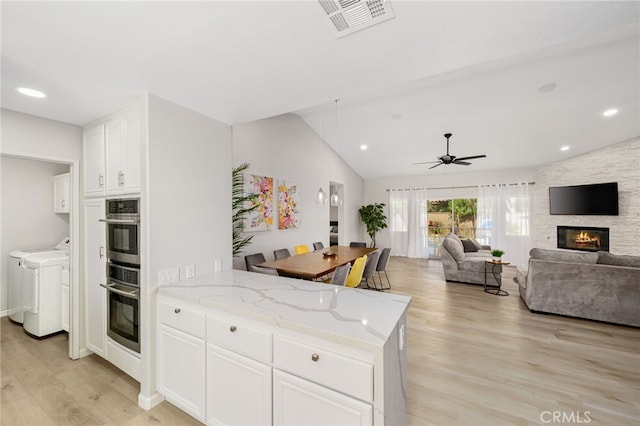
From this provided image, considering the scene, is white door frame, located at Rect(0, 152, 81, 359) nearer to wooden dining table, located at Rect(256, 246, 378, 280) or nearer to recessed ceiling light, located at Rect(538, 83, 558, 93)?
wooden dining table, located at Rect(256, 246, 378, 280)

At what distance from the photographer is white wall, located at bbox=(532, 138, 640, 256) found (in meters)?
4.93

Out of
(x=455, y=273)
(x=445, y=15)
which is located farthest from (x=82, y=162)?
(x=455, y=273)

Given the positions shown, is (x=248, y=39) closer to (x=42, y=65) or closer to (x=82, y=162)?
(x=42, y=65)

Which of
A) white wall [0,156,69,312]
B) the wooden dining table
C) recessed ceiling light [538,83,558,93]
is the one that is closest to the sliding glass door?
recessed ceiling light [538,83,558,93]

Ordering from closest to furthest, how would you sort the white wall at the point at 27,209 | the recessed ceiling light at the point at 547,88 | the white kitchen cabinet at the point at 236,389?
the white kitchen cabinet at the point at 236,389 < the white wall at the point at 27,209 < the recessed ceiling light at the point at 547,88

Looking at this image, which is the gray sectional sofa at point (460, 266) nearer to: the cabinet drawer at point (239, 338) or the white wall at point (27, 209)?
the cabinet drawer at point (239, 338)

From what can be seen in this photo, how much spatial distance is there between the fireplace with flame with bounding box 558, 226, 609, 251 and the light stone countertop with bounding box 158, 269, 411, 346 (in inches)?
253

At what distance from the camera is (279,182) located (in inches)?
193

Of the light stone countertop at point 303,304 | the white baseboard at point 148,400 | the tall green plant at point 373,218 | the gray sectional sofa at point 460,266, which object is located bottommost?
the white baseboard at point 148,400

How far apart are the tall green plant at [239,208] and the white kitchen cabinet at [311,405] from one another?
2.40 meters

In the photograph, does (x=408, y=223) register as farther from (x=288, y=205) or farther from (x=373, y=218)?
(x=288, y=205)

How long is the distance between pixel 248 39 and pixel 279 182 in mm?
3519

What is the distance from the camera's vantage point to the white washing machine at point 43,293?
298 centimetres
